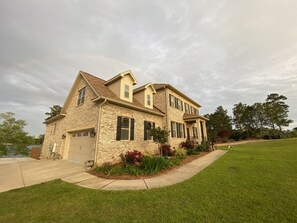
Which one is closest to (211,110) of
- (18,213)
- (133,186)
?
(133,186)

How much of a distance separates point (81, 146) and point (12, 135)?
23.0 metres

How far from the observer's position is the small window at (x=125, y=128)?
9.98 m

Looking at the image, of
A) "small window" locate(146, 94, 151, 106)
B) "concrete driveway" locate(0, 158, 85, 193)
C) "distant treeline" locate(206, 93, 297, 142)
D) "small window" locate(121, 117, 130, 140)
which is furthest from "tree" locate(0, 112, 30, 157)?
"distant treeline" locate(206, 93, 297, 142)


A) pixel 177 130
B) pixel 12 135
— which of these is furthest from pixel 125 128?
pixel 12 135

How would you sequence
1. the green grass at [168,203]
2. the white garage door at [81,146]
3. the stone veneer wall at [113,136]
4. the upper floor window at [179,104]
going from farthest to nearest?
the upper floor window at [179,104] < the white garage door at [81,146] < the stone veneer wall at [113,136] < the green grass at [168,203]

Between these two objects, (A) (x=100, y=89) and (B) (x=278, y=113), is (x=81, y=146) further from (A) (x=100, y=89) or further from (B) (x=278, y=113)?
(B) (x=278, y=113)

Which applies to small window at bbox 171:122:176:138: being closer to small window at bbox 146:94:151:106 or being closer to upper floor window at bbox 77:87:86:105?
small window at bbox 146:94:151:106

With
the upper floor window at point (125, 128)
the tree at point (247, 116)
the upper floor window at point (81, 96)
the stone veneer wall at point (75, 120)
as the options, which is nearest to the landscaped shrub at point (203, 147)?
the upper floor window at point (125, 128)

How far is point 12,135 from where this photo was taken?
23609 millimetres

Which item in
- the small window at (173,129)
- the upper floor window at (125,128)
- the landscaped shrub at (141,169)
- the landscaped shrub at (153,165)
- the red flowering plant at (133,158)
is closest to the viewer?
the landscaped shrub at (141,169)

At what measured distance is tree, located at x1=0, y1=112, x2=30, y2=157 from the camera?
22702 mm

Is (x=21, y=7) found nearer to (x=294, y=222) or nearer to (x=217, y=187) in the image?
(x=217, y=187)

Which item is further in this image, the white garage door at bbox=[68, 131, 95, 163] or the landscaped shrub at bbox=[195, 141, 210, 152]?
the landscaped shrub at bbox=[195, 141, 210, 152]

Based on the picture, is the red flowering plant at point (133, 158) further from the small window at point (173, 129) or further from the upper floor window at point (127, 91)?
the small window at point (173, 129)
